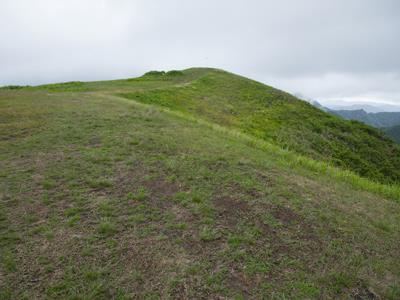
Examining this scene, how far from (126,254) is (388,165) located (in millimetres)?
21268

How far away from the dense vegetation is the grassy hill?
7899 millimetres

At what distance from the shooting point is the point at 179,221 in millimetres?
4422

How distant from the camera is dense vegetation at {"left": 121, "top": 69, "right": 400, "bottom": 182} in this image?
668 inches

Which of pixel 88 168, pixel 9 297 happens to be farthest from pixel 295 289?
pixel 88 168

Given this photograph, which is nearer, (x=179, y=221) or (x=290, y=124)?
(x=179, y=221)

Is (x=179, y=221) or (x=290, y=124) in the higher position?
(x=290, y=124)

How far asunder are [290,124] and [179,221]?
18500 mm

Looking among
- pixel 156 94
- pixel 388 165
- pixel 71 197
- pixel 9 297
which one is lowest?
pixel 388 165

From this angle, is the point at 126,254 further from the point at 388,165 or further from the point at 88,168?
the point at 388,165

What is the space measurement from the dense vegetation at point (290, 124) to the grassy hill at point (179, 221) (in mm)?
7899

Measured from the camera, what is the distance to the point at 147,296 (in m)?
3.02

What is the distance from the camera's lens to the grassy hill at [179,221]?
326cm

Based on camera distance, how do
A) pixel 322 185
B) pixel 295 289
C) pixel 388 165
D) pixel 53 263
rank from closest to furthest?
pixel 295 289
pixel 53 263
pixel 322 185
pixel 388 165

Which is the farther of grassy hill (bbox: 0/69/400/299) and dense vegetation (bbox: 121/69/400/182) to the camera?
dense vegetation (bbox: 121/69/400/182)
